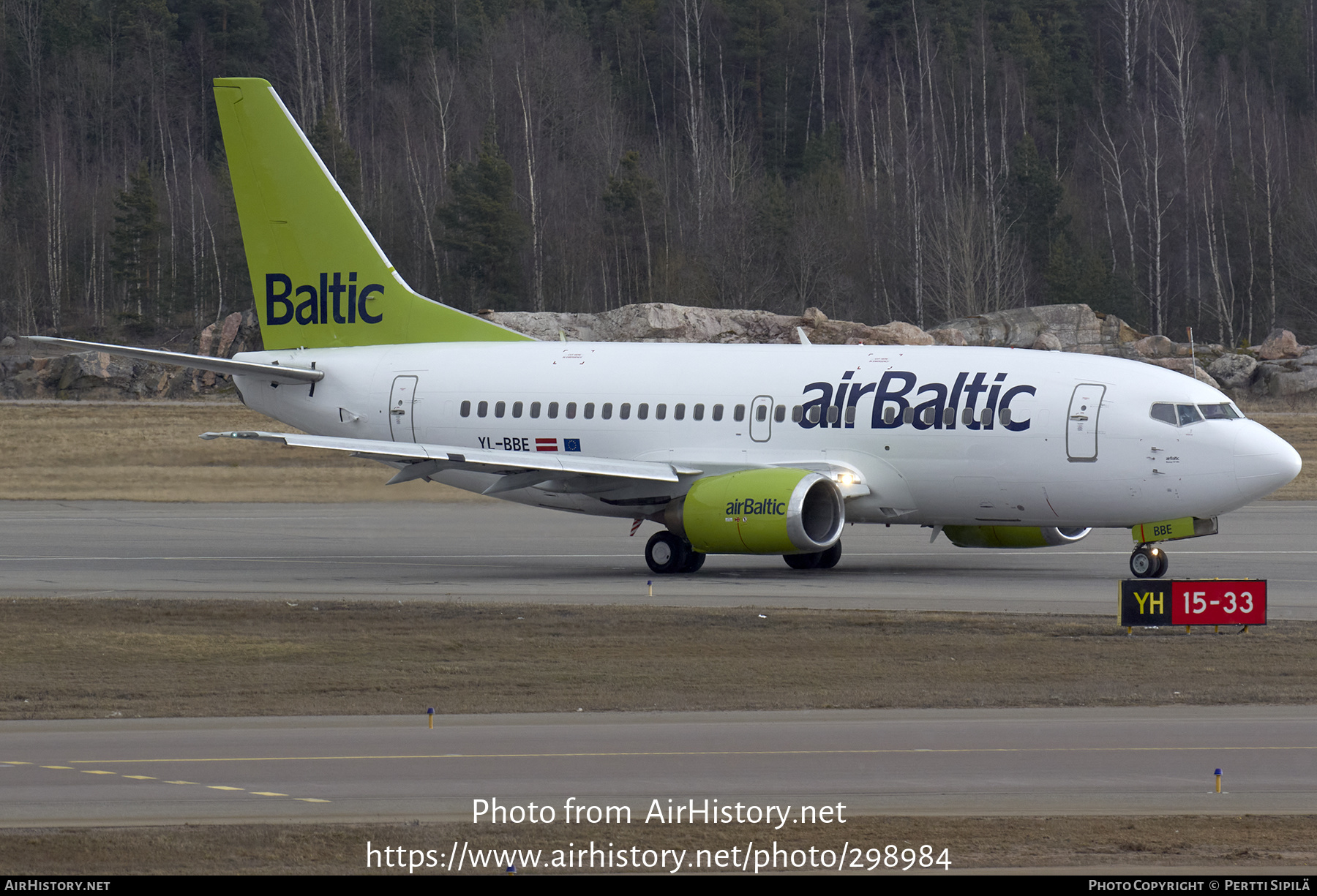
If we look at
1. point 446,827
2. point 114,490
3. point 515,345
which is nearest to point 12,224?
Answer: point 114,490

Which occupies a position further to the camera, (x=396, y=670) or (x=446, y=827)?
(x=396, y=670)

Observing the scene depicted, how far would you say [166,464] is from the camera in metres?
50.8

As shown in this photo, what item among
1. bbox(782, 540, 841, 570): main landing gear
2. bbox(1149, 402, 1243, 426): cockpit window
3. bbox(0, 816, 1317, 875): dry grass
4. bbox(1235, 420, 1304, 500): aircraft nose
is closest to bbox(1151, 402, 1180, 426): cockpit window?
bbox(1149, 402, 1243, 426): cockpit window

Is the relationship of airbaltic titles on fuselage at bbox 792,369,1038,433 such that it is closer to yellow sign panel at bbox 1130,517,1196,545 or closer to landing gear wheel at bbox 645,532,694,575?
yellow sign panel at bbox 1130,517,1196,545

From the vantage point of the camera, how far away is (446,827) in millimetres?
10945

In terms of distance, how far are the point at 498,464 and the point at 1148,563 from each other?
10.4 meters

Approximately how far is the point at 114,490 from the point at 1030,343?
3755 centimetres

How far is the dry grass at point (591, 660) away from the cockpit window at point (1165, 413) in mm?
5265

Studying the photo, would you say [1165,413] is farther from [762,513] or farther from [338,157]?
[338,157]

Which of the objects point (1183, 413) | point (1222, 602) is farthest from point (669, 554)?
point (1222, 602)

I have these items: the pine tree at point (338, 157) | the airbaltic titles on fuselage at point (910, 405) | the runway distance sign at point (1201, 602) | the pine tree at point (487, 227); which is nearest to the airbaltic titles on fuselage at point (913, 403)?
the airbaltic titles on fuselage at point (910, 405)

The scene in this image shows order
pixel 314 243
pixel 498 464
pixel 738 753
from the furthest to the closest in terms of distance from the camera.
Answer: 1. pixel 314 243
2. pixel 498 464
3. pixel 738 753

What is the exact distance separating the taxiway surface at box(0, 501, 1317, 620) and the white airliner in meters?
0.93
